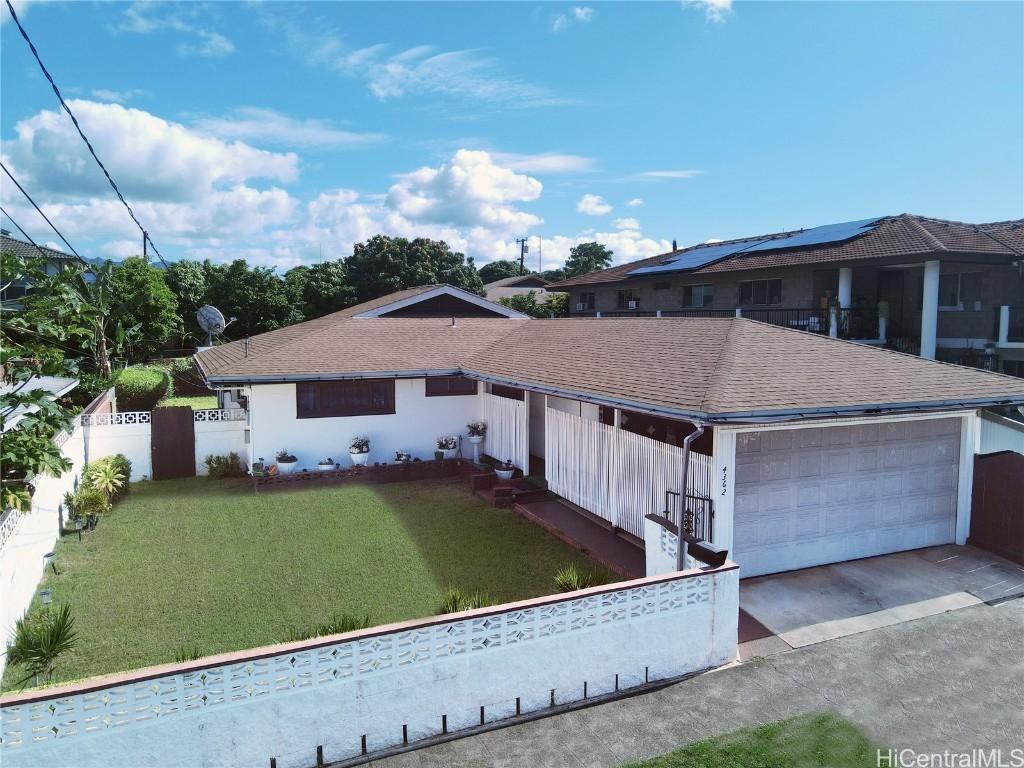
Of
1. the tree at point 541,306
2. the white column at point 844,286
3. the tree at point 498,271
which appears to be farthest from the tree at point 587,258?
the white column at point 844,286

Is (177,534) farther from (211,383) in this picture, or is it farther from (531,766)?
(531,766)

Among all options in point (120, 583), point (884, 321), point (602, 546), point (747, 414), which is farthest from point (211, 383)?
point (884, 321)

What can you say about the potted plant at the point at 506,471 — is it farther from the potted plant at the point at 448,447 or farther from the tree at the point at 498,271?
the tree at the point at 498,271

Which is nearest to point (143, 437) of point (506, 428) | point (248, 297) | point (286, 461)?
point (286, 461)

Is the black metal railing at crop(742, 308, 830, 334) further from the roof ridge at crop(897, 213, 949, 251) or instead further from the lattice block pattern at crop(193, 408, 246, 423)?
the lattice block pattern at crop(193, 408, 246, 423)

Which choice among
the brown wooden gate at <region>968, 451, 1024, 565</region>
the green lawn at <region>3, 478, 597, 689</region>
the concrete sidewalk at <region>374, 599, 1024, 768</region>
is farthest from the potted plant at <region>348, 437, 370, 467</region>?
the brown wooden gate at <region>968, 451, 1024, 565</region>
